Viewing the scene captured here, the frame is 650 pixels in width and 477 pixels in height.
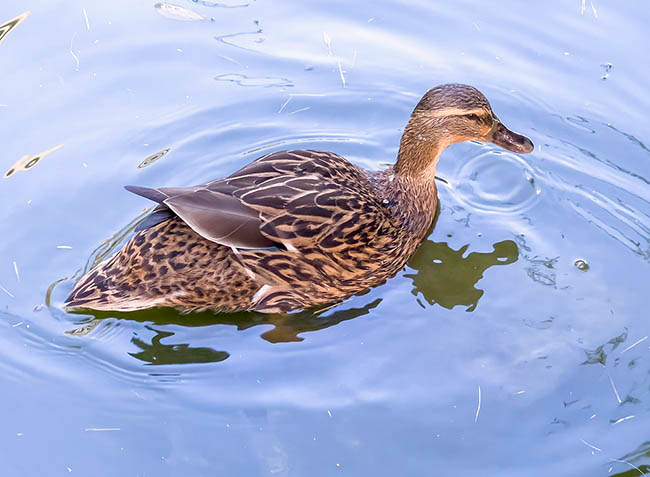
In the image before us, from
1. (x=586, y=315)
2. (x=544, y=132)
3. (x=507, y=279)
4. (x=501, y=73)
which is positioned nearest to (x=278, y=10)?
(x=501, y=73)

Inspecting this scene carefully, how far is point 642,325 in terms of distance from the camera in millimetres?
5281

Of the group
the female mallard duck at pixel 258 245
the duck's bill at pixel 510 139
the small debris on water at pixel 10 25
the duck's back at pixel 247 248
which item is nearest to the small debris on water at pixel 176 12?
the small debris on water at pixel 10 25

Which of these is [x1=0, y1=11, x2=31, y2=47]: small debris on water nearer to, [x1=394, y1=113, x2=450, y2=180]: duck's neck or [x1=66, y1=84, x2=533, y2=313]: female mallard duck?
[x1=66, y1=84, x2=533, y2=313]: female mallard duck

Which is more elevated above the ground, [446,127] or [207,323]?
[446,127]

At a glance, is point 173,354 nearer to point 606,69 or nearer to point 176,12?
point 176,12

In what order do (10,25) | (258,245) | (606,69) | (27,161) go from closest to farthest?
(258,245) < (27,161) < (606,69) < (10,25)

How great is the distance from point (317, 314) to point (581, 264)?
2.01 meters

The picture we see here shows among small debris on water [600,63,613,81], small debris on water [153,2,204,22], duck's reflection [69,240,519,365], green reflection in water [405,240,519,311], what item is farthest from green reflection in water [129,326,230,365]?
small debris on water [600,63,613,81]

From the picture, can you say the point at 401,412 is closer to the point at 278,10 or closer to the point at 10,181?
the point at 10,181

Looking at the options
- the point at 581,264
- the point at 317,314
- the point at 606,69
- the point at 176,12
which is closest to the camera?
the point at 317,314

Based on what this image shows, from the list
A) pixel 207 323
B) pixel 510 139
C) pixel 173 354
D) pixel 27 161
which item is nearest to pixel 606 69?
pixel 510 139

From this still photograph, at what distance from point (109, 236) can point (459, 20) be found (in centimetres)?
427

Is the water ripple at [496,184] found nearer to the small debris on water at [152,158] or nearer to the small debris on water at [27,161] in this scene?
the small debris on water at [152,158]

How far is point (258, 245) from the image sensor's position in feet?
16.2
